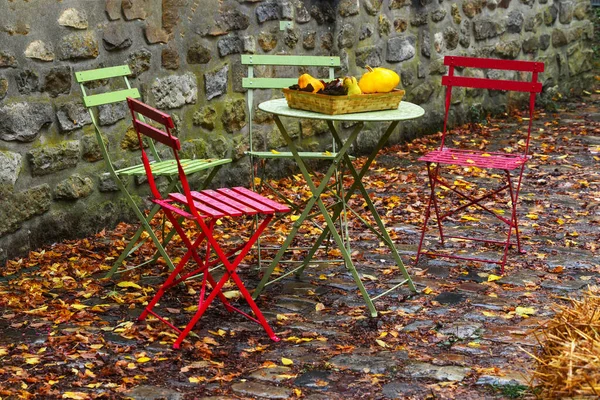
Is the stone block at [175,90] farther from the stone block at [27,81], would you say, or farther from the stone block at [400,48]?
the stone block at [400,48]

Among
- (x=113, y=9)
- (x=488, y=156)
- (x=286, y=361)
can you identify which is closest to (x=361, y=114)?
(x=488, y=156)

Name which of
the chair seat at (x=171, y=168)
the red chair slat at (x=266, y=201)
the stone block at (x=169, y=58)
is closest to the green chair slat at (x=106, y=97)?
the chair seat at (x=171, y=168)

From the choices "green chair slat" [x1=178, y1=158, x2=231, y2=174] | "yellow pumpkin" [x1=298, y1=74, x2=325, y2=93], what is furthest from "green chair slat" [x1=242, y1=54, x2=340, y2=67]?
"yellow pumpkin" [x1=298, y1=74, x2=325, y2=93]

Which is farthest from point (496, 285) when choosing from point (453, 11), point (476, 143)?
point (453, 11)

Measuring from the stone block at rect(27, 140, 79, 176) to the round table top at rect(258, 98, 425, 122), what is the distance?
125 centimetres

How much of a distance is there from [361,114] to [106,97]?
4.62ft

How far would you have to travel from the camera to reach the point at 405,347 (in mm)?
4012

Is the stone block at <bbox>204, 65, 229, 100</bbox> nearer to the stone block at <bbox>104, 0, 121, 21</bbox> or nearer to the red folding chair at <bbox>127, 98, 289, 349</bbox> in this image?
the stone block at <bbox>104, 0, 121, 21</bbox>

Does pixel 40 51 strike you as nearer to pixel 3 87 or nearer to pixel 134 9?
pixel 3 87

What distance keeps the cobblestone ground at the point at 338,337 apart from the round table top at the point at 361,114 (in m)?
0.84

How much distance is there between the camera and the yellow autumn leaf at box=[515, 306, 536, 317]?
172 inches

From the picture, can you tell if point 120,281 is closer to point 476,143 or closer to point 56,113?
point 56,113

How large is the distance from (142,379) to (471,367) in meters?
1.23

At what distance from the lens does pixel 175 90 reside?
6.07 metres
